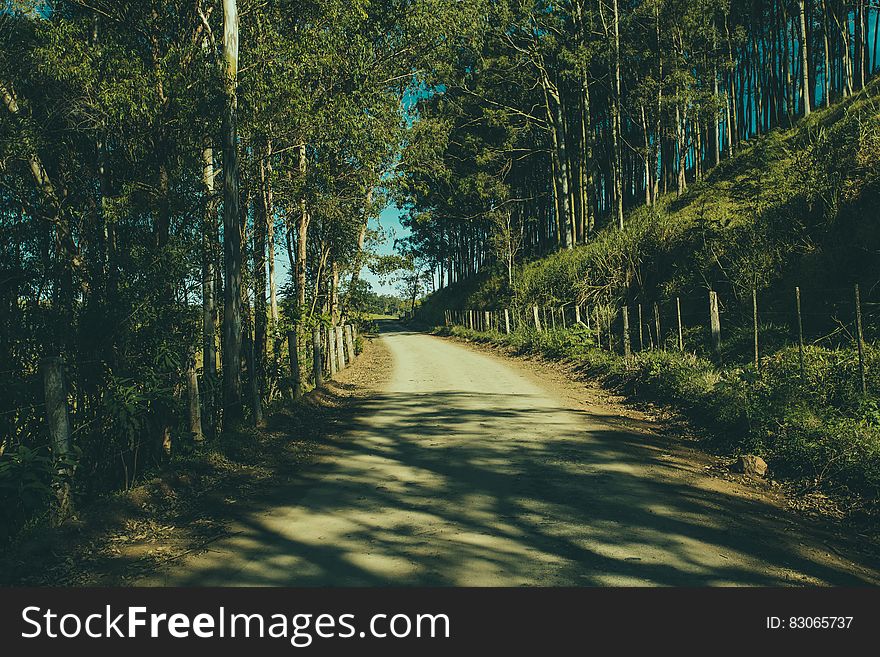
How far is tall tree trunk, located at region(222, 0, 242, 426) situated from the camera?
31.5 feet

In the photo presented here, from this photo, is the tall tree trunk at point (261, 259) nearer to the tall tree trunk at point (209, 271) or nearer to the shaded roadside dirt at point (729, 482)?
the tall tree trunk at point (209, 271)

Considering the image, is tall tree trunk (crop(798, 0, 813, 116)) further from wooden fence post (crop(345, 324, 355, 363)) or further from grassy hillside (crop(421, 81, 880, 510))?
wooden fence post (crop(345, 324, 355, 363))

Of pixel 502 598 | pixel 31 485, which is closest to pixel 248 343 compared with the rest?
pixel 31 485

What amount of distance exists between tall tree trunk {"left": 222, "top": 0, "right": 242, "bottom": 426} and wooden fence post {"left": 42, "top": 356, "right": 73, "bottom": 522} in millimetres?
4234

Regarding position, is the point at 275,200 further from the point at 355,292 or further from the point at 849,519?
the point at 849,519

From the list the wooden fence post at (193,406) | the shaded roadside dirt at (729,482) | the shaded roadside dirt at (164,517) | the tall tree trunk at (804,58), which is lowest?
the shaded roadside dirt at (729,482)

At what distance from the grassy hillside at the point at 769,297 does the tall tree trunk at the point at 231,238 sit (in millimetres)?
7189

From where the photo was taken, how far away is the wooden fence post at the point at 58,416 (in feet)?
17.0

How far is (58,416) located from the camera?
521 centimetres

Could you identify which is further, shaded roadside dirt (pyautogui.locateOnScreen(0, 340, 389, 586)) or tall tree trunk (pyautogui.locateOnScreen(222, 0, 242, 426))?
tall tree trunk (pyautogui.locateOnScreen(222, 0, 242, 426))

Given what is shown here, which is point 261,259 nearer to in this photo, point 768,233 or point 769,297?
point 769,297

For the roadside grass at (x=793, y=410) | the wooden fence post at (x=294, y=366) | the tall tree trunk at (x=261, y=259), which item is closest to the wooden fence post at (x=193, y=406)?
the tall tree trunk at (x=261, y=259)

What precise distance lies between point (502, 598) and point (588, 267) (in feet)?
72.7

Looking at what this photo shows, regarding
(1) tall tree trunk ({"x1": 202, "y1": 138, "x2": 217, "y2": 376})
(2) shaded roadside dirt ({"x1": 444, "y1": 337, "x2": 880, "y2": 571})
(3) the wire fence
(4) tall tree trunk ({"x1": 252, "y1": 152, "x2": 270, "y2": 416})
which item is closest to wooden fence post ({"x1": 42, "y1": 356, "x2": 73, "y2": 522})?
(1) tall tree trunk ({"x1": 202, "y1": 138, "x2": 217, "y2": 376})
